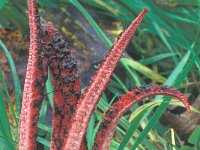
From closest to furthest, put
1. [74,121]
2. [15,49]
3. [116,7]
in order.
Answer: [74,121], [15,49], [116,7]

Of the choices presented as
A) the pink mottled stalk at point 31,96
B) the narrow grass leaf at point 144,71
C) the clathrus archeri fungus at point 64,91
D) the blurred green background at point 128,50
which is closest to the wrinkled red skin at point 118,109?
the clathrus archeri fungus at point 64,91

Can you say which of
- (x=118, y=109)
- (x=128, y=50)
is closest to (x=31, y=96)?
(x=118, y=109)

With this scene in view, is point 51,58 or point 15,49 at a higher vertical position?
point 15,49

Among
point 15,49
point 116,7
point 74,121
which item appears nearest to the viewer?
point 74,121

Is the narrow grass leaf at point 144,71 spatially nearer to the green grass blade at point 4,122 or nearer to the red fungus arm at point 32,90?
the green grass blade at point 4,122

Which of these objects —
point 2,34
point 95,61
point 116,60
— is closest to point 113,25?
point 95,61

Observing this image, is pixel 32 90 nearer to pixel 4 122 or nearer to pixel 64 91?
pixel 64 91

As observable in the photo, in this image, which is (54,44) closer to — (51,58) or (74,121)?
(51,58)
